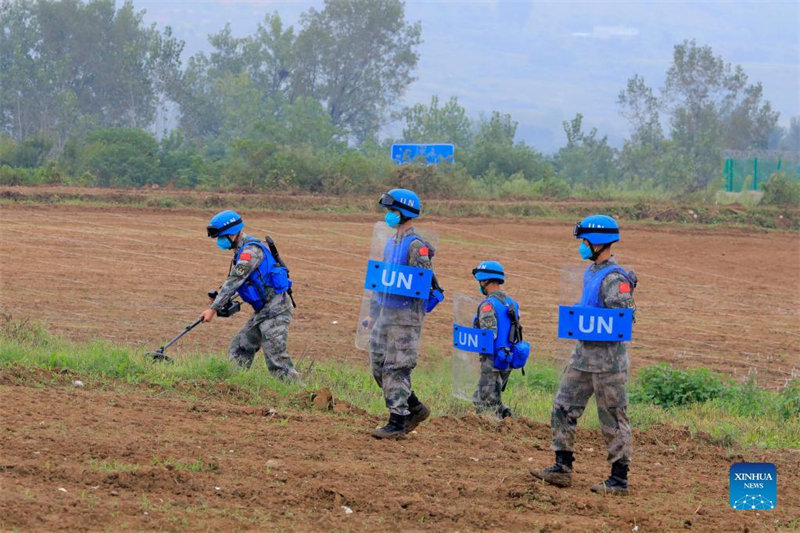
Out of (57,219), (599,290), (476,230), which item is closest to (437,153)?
(476,230)

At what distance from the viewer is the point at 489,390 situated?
10570 mm

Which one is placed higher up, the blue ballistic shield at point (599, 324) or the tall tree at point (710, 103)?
the tall tree at point (710, 103)

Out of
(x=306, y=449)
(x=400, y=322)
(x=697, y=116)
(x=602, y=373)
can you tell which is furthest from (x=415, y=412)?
(x=697, y=116)

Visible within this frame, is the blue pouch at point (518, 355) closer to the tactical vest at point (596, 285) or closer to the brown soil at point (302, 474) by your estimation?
the brown soil at point (302, 474)

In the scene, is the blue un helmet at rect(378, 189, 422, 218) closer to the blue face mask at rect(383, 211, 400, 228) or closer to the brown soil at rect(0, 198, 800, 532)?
the blue face mask at rect(383, 211, 400, 228)

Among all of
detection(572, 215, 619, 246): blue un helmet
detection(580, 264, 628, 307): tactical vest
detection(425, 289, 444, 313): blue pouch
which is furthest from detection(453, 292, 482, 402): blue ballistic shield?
detection(572, 215, 619, 246): blue un helmet

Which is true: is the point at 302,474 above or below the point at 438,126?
below

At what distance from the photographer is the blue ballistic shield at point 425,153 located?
132 feet

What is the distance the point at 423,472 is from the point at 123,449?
2.01 meters

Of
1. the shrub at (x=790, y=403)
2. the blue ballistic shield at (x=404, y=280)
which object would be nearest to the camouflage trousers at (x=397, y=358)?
the blue ballistic shield at (x=404, y=280)

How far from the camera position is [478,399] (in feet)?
34.8

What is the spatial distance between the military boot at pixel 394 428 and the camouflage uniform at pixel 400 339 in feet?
0.17

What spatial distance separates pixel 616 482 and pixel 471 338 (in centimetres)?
241

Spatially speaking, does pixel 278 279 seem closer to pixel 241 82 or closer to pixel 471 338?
pixel 471 338
